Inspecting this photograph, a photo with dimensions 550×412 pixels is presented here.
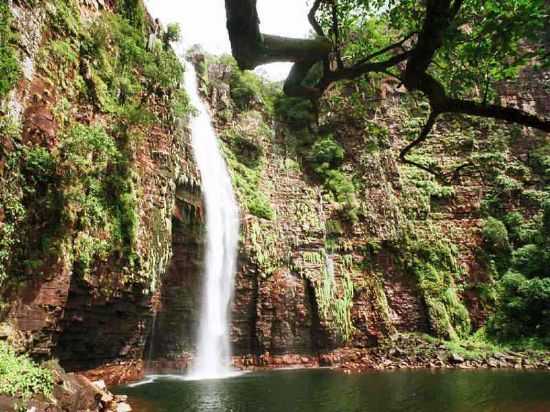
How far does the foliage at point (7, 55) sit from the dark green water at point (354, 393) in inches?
321

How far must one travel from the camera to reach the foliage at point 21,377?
25.0 ft

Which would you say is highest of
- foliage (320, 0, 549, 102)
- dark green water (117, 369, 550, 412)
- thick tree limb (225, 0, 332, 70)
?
foliage (320, 0, 549, 102)

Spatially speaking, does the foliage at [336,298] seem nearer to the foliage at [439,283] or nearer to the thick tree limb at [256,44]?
the foliage at [439,283]

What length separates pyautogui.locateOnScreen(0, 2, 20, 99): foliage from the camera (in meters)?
8.56

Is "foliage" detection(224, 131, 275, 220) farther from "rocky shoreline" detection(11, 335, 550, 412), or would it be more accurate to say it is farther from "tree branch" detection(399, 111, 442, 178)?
"tree branch" detection(399, 111, 442, 178)

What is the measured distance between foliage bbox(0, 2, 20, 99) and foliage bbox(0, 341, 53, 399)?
541 centimetres

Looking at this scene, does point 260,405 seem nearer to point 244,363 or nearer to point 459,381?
point 459,381

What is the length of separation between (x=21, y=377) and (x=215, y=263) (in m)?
11.9

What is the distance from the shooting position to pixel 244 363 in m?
20.7

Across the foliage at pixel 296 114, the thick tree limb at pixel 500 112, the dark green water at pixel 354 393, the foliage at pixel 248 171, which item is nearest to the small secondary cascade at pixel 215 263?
the foliage at pixel 248 171

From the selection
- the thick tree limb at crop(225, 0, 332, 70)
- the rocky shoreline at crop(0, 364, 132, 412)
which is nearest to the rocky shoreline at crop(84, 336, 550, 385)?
the rocky shoreline at crop(0, 364, 132, 412)

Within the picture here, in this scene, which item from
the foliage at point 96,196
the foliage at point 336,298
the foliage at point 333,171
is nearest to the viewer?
the foliage at point 96,196

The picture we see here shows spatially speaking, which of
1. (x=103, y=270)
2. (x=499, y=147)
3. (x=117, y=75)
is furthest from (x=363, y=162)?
(x=103, y=270)

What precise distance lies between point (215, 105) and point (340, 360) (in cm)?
Answer: 1665
